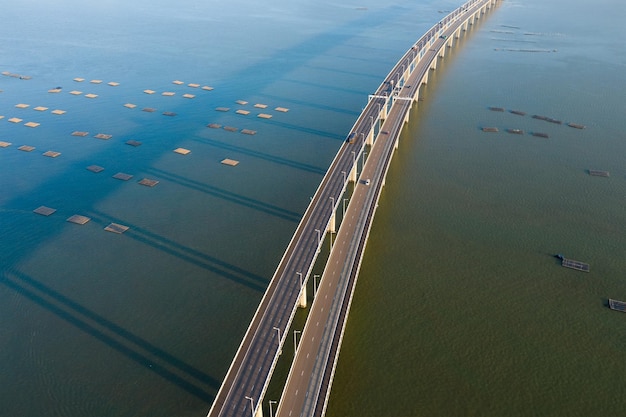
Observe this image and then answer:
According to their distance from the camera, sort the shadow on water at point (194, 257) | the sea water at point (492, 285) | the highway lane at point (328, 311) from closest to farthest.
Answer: the highway lane at point (328, 311), the sea water at point (492, 285), the shadow on water at point (194, 257)

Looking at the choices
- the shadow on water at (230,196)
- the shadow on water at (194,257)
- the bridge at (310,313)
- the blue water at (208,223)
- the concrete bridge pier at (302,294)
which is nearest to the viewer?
the bridge at (310,313)

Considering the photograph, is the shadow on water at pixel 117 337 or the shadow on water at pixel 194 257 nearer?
the shadow on water at pixel 117 337

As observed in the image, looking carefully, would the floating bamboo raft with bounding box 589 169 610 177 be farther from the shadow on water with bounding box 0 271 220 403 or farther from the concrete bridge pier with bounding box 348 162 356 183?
the shadow on water with bounding box 0 271 220 403

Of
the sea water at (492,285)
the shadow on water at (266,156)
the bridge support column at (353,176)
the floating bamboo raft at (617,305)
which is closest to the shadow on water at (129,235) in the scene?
the shadow on water at (266,156)

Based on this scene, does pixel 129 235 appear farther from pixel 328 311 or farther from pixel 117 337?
pixel 328 311

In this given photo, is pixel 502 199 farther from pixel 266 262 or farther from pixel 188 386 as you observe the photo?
pixel 188 386

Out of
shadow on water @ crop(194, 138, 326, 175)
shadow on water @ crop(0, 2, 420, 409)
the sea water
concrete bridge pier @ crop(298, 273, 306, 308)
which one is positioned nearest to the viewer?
the sea water

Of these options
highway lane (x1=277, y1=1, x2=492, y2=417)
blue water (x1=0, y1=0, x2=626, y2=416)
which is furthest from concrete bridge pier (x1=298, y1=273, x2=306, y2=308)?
blue water (x1=0, y1=0, x2=626, y2=416)

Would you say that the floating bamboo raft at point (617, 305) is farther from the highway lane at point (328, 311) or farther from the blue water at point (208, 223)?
the highway lane at point (328, 311)

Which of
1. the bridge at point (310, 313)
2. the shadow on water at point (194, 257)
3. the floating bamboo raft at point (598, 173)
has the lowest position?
the shadow on water at point (194, 257)
